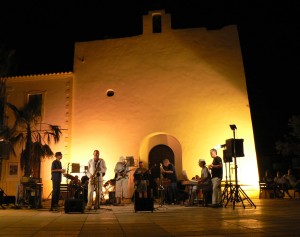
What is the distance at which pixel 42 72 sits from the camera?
17.0 meters

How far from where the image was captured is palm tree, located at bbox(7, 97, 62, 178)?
14.1 meters

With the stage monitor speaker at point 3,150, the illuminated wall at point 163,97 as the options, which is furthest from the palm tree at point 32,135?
the stage monitor speaker at point 3,150

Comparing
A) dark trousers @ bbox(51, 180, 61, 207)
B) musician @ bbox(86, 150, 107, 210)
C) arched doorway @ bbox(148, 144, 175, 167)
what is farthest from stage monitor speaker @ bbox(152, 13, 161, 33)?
dark trousers @ bbox(51, 180, 61, 207)

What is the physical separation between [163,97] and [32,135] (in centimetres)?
615

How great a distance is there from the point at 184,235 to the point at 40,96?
12.9 m

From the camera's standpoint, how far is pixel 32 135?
15.2m

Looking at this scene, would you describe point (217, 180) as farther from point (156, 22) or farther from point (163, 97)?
point (156, 22)

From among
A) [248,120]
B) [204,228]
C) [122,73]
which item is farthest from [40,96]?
[204,228]

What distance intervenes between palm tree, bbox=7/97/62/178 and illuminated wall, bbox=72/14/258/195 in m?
1.21

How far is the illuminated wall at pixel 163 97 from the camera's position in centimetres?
1420

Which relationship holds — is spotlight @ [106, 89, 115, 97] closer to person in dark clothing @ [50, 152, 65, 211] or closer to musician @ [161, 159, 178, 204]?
musician @ [161, 159, 178, 204]

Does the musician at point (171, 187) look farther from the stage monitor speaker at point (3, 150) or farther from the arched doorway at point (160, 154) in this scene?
the stage monitor speaker at point (3, 150)

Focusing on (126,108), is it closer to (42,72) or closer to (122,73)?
(122,73)

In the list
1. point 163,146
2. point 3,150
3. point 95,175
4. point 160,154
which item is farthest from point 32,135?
point 95,175
